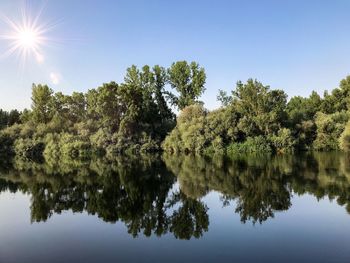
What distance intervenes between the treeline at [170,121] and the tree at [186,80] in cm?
20

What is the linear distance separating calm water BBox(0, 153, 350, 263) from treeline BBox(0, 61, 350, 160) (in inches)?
1130

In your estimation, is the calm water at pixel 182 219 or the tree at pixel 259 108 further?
the tree at pixel 259 108

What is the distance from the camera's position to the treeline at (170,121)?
53.1 metres

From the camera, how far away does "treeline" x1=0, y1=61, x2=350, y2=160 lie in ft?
174

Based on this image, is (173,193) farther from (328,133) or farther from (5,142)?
(5,142)

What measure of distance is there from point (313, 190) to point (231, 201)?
16.8 feet

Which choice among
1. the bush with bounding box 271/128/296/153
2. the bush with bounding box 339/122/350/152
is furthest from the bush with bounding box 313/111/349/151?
the bush with bounding box 339/122/350/152

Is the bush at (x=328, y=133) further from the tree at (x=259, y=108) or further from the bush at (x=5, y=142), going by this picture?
the bush at (x=5, y=142)

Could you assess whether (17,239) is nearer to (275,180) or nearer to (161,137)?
(275,180)

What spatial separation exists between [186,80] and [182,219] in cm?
5694

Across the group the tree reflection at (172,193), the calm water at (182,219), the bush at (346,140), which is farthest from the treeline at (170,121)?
the calm water at (182,219)

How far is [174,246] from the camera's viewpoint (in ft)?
36.6

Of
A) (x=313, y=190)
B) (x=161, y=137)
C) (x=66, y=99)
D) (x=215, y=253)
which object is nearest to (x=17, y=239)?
(x=215, y=253)

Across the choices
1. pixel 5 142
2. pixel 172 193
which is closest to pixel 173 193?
pixel 172 193
